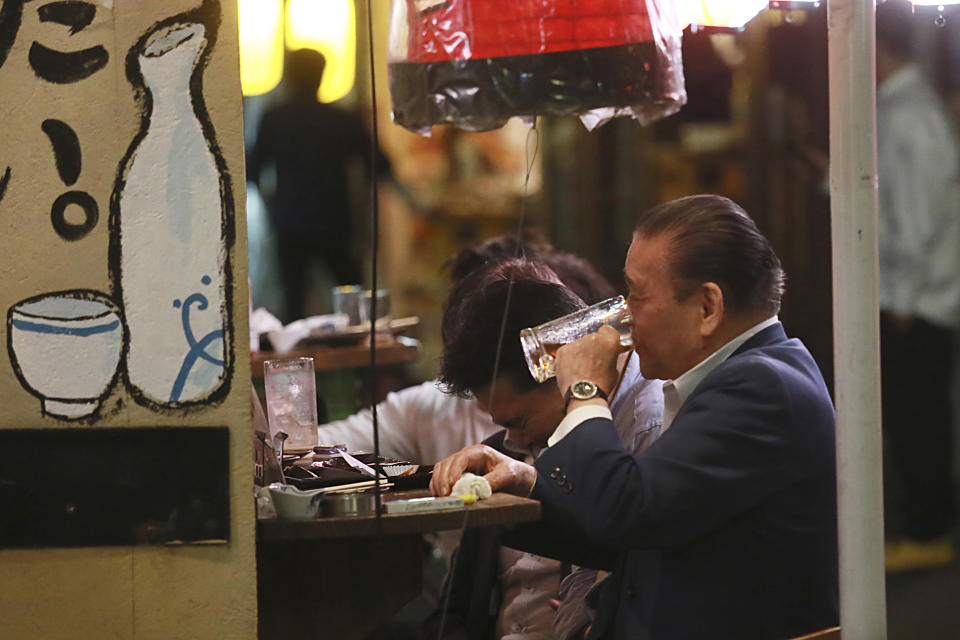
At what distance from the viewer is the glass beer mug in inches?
103

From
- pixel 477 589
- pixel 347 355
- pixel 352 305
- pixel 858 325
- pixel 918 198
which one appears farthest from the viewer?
pixel 352 305

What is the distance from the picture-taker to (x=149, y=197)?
1.96 meters

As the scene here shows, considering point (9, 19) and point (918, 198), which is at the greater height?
point (9, 19)

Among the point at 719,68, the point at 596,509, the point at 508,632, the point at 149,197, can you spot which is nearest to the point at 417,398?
the point at 508,632

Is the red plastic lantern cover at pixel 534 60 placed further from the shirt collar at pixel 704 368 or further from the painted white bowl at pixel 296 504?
the painted white bowl at pixel 296 504

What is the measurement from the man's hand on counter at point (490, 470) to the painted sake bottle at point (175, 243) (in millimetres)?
611

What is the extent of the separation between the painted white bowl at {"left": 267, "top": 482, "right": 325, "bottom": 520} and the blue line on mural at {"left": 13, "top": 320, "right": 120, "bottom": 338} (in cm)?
43

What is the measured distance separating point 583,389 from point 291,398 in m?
0.85

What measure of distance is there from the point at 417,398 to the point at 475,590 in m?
1.16

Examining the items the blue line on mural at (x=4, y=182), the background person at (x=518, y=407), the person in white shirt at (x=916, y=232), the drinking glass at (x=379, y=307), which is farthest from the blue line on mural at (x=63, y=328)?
the person in white shirt at (x=916, y=232)

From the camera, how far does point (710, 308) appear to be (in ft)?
8.14

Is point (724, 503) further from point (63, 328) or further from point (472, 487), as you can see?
point (63, 328)

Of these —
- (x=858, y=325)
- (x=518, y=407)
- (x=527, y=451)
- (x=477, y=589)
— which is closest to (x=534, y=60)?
(x=858, y=325)

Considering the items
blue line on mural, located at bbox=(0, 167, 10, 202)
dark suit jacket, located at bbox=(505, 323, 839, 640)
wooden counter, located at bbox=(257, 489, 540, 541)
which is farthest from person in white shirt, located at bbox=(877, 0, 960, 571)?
blue line on mural, located at bbox=(0, 167, 10, 202)
